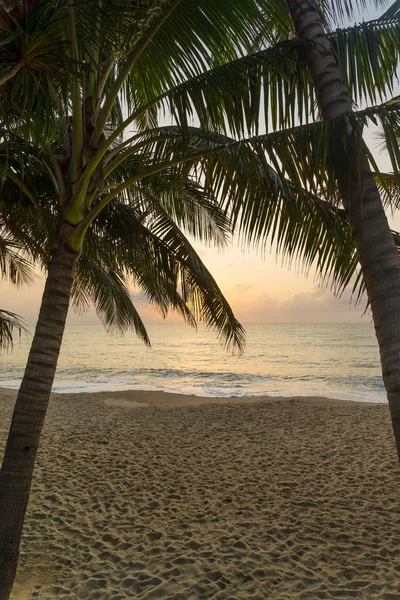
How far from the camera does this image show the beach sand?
3.16 m

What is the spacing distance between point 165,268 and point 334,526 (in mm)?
3424

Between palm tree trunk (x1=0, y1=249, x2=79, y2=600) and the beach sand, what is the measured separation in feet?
1.40

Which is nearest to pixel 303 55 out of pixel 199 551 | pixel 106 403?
pixel 199 551

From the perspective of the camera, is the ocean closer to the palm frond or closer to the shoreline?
the shoreline

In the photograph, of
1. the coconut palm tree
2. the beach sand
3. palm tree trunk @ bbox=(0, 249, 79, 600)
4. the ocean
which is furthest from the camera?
the ocean

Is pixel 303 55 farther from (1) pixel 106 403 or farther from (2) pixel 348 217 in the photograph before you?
(1) pixel 106 403

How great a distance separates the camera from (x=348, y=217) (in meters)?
2.57

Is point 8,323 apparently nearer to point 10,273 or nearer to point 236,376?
point 10,273

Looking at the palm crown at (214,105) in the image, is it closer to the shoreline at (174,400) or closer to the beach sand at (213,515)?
the beach sand at (213,515)

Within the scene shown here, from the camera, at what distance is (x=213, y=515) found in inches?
172

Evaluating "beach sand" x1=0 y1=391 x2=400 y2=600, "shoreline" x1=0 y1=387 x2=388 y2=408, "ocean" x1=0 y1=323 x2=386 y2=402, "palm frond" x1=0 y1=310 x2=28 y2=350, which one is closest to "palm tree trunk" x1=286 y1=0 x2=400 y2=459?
"beach sand" x1=0 y1=391 x2=400 y2=600

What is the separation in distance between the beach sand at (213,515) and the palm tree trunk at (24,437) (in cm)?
43

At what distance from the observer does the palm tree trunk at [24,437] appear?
2.81 m

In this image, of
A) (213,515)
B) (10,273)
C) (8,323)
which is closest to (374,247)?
(213,515)
